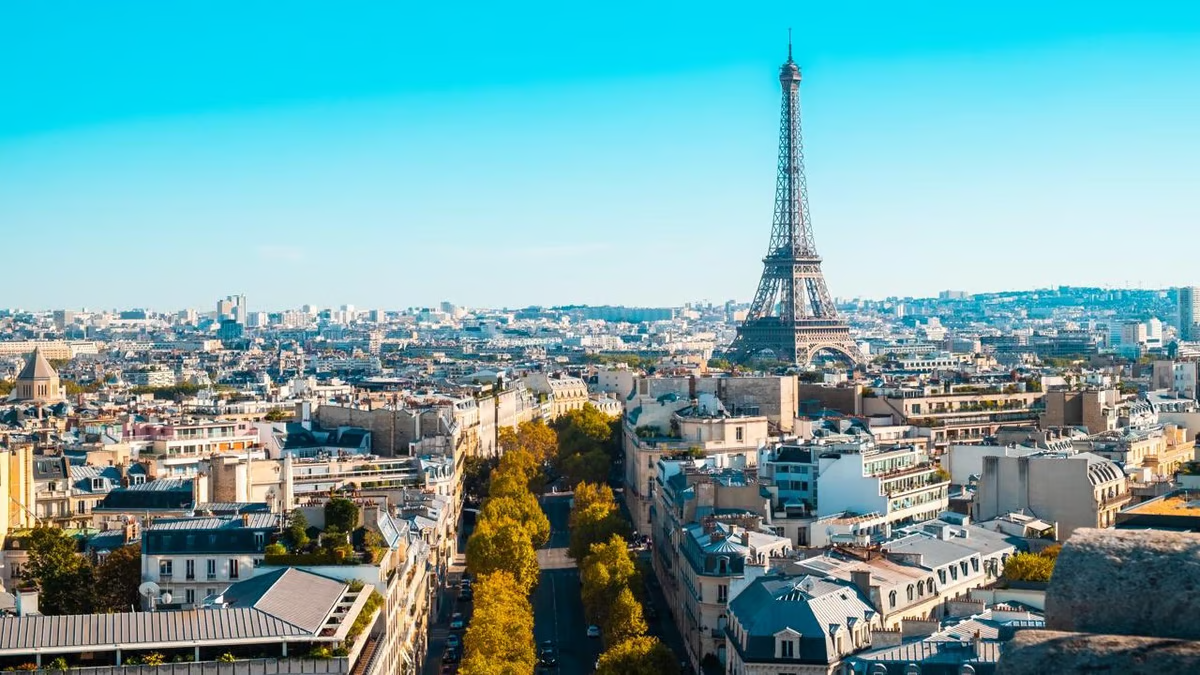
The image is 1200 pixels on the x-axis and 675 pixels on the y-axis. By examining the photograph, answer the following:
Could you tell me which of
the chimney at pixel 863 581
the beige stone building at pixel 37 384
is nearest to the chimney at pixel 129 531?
the chimney at pixel 863 581

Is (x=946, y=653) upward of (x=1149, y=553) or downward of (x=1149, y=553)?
downward

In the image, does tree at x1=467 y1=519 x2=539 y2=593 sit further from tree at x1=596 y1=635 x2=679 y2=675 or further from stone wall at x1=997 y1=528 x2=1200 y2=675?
stone wall at x1=997 y1=528 x2=1200 y2=675

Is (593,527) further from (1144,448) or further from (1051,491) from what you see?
(1144,448)

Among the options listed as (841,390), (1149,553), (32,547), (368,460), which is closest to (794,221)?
(841,390)

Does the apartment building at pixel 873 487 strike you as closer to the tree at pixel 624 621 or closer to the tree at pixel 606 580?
the tree at pixel 606 580

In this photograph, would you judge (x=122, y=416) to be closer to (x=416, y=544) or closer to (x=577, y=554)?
(x=577, y=554)

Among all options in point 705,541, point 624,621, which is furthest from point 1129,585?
point 705,541
